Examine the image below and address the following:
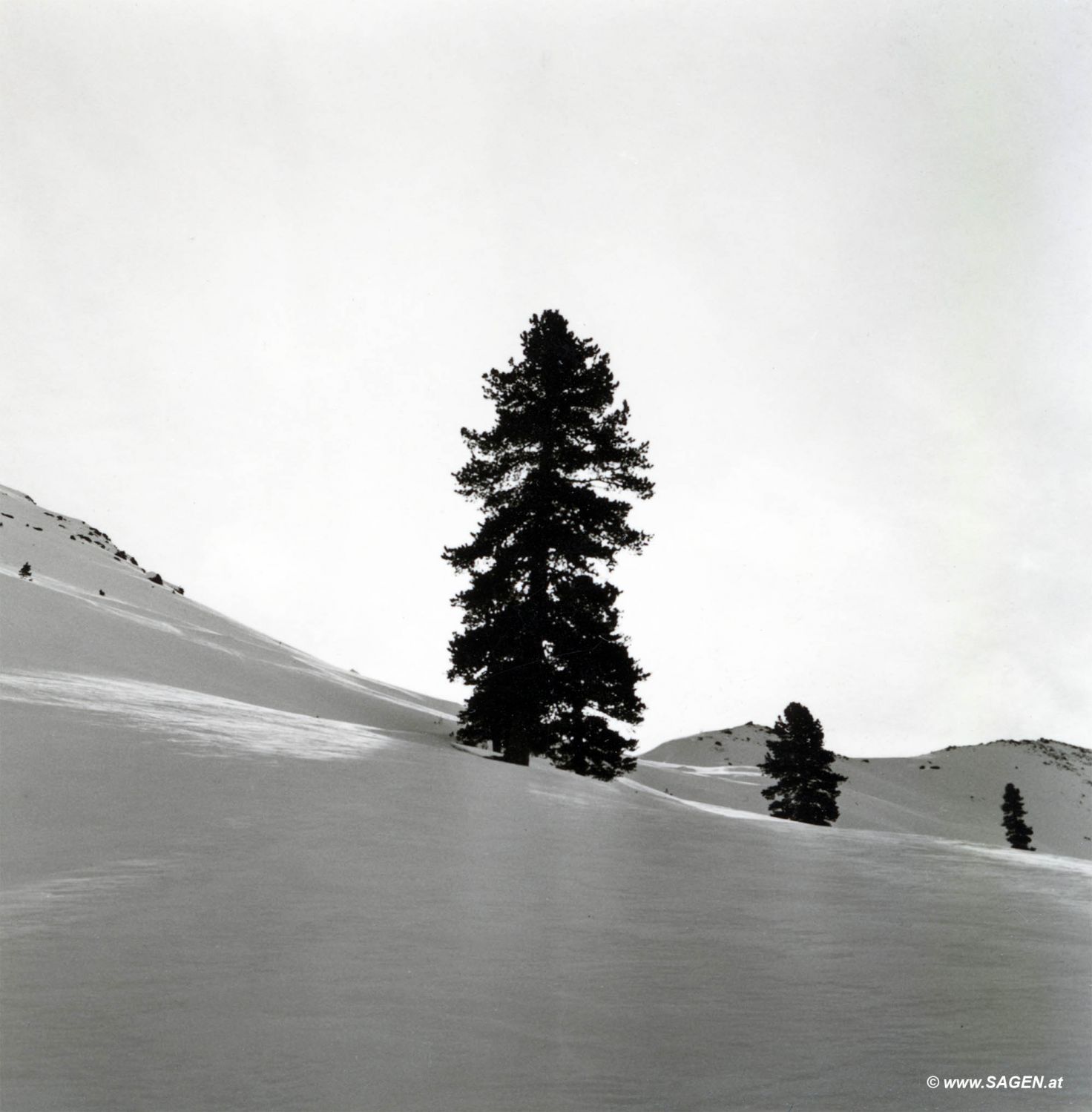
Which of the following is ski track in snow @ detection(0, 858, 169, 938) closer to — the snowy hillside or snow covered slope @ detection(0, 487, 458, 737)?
the snowy hillside

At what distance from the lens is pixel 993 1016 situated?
3.92 meters

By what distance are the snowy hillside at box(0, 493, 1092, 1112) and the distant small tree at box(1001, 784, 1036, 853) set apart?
44384 mm

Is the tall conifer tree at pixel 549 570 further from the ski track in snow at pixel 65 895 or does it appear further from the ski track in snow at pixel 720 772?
the ski track in snow at pixel 720 772

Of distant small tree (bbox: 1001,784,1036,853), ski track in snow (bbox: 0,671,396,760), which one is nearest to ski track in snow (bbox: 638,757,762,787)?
distant small tree (bbox: 1001,784,1036,853)

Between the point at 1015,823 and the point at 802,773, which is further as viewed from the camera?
the point at 1015,823

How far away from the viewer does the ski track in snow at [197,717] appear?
8820 millimetres

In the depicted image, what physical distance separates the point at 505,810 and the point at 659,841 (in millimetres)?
1582

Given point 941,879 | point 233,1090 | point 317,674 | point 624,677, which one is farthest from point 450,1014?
point 317,674

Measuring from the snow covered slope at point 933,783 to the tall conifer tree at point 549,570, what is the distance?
15.7 meters

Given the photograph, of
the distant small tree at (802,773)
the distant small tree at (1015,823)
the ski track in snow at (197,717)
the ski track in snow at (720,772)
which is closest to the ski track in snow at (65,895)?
the ski track in snow at (197,717)

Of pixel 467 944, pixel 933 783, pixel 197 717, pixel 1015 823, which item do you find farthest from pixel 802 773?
pixel 467 944

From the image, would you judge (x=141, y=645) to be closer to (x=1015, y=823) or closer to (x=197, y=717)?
(x=197, y=717)

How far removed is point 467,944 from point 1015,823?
1980 inches

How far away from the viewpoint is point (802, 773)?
3378 cm
